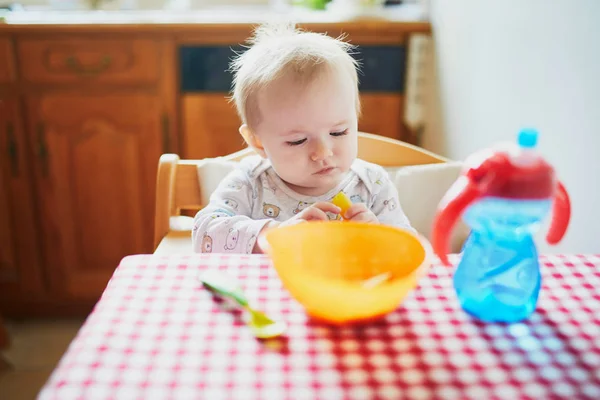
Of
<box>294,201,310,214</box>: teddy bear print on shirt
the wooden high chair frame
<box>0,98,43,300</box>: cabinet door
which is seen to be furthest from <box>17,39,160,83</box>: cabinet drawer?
<box>294,201,310,214</box>: teddy bear print on shirt

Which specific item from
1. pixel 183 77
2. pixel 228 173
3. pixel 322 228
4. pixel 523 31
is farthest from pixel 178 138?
pixel 322 228

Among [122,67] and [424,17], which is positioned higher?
[424,17]

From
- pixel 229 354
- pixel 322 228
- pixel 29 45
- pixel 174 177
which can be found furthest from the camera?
pixel 29 45

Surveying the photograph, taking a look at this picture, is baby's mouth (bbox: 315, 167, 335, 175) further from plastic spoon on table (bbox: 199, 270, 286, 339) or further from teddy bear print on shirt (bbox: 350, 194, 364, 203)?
plastic spoon on table (bbox: 199, 270, 286, 339)

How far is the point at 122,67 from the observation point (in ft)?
5.95

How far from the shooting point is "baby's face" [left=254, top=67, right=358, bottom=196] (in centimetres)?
90

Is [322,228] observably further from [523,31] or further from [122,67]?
[122,67]

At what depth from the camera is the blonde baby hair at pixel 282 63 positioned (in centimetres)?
90

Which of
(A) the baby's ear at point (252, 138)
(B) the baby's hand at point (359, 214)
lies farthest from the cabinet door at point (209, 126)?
(B) the baby's hand at point (359, 214)

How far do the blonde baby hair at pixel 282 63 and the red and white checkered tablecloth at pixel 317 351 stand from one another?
38 cm

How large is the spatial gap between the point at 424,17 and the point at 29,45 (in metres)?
1.27

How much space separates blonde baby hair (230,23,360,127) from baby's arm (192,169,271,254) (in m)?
0.12

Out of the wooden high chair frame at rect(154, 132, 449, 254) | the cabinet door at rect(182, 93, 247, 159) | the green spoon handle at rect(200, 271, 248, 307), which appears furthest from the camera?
the cabinet door at rect(182, 93, 247, 159)

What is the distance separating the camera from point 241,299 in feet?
1.98
